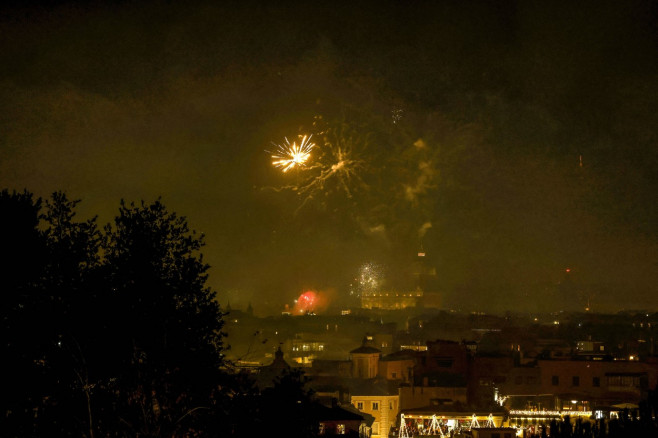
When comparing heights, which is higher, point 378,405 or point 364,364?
point 364,364

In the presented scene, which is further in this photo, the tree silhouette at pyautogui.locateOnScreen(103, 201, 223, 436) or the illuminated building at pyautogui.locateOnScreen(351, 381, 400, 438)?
the illuminated building at pyautogui.locateOnScreen(351, 381, 400, 438)

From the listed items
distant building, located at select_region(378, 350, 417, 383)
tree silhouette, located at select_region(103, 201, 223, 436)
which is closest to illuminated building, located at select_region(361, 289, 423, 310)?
distant building, located at select_region(378, 350, 417, 383)

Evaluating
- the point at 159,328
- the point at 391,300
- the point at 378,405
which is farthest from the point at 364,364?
the point at 391,300

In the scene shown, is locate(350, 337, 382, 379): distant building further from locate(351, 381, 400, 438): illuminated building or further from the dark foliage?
the dark foliage

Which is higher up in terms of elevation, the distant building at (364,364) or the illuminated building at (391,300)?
the illuminated building at (391,300)

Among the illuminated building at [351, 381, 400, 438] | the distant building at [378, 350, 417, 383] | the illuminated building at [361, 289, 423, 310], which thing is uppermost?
the illuminated building at [361, 289, 423, 310]

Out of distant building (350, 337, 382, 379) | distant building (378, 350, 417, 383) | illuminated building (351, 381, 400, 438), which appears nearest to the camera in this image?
illuminated building (351, 381, 400, 438)

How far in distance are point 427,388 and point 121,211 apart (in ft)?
97.0

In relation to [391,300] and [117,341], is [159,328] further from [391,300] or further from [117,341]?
[391,300]

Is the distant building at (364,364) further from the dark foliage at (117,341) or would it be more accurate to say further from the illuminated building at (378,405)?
the dark foliage at (117,341)

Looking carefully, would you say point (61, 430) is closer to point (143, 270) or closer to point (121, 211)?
point (143, 270)

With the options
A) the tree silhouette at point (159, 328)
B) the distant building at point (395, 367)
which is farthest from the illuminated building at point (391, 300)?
the tree silhouette at point (159, 328)

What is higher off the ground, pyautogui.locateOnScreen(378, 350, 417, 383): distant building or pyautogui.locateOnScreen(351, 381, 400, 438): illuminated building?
pyautogui.locateOnScreen(378, 350, 417, 383): distant building

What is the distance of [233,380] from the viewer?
11.7 metres
